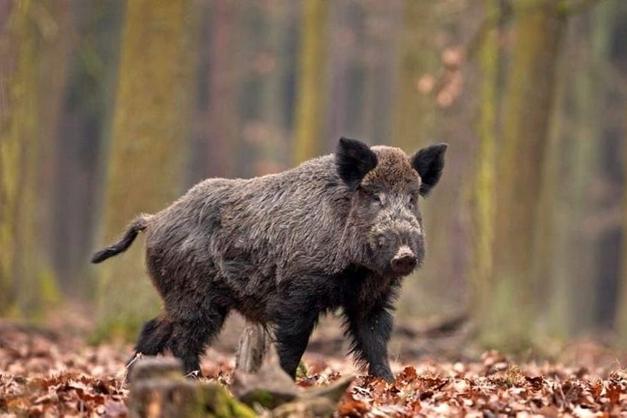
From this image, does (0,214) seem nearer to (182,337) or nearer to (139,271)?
(139,271)

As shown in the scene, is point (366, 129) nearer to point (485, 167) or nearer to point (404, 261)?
point (485, 167)

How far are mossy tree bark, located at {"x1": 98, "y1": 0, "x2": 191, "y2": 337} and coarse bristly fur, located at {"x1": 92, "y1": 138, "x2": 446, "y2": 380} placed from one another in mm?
4514

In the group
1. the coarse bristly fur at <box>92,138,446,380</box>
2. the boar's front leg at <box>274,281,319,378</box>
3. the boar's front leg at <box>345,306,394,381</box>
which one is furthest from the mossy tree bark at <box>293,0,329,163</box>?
the boar's front leg at <box>274,281,319,378</box>

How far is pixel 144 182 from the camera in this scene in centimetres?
1433

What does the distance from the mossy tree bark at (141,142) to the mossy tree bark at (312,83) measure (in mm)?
10052

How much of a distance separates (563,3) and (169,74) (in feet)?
18.5

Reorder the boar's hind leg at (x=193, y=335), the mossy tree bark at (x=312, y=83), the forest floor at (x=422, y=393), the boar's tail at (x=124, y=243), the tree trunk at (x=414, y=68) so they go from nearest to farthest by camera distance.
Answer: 1. the forest floor at (x=422, y=393)
2. the boar's hind leg at (x=193, y=335)
3. the boar's tail at (x=124, y=243)
4. the tree trunk at (x=414, y=68)
5. the mossy tree bark at (x=312, y=83)

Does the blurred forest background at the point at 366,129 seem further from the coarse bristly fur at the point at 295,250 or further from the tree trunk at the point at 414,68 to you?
the coarse bristly fur at the point at 295,250

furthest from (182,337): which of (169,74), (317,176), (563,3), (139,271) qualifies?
(563,3)

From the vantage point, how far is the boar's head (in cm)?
822

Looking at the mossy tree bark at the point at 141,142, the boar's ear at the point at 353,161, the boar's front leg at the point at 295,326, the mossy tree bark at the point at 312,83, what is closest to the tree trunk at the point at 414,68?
the mossy tree bark at the point at 312,83

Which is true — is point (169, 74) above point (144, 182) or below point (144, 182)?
above

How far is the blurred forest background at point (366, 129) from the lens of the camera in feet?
47.6

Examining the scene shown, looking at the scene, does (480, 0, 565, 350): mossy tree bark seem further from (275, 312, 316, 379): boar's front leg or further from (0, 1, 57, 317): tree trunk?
(275, 312, 316, 379): boar's front leg
